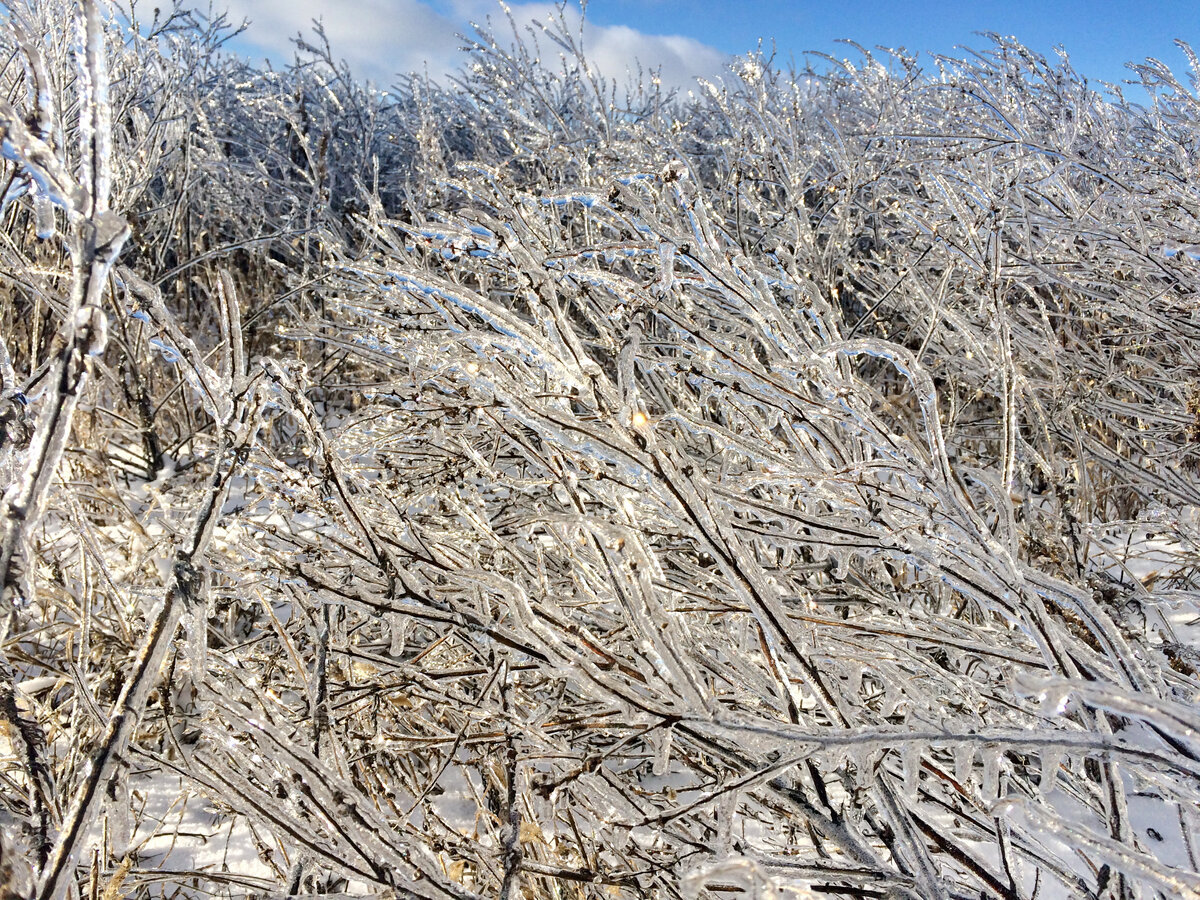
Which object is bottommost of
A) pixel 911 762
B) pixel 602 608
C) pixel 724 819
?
pixel 724 819

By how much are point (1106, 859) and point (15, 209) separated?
14.5ft

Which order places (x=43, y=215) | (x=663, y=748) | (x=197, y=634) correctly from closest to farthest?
(x=43, y=215) → (x=197, y=634) → (x=663, y=748)

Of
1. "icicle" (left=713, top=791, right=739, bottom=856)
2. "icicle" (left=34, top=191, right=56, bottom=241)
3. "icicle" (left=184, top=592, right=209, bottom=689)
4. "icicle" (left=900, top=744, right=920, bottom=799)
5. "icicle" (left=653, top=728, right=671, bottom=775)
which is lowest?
"icicle" (left=713, top=791, right=739, bottom=856)

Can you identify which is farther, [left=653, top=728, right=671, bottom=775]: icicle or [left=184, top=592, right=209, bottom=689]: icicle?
[left=653, top=728, right=671, bottom=775]: icicle

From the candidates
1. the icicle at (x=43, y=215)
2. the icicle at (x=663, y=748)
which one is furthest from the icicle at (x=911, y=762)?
the icicle at (x=43, y=215)

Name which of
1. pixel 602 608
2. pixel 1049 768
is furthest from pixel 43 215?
pixel 602 608

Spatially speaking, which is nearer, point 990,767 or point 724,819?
point 990,767

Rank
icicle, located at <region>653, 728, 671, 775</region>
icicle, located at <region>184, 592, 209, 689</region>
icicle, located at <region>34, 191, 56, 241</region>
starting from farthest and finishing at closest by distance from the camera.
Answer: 1. icicle, located at <region>653, 728, 671, 775</region>
2. icicle, located at <region>184, 592, 209, 689</region>
3. icicle, located at <region>34, 191, 56, 241</region>

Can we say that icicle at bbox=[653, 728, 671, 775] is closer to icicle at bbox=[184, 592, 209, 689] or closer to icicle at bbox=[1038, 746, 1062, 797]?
icicle at bbox=[1038, 746, 1062, 797]

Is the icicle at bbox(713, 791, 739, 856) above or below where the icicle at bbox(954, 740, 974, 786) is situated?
below

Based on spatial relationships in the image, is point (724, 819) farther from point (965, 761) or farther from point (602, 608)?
point (602, 608)

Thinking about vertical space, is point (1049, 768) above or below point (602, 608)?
below

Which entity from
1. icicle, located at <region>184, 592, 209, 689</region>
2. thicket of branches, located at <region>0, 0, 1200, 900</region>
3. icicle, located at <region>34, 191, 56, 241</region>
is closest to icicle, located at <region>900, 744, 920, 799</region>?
thicket of branches, located at <region>0, 0, 1200, 900</region>

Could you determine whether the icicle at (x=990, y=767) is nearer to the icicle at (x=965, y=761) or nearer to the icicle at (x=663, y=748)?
the icicle at (x=965, y=761)
